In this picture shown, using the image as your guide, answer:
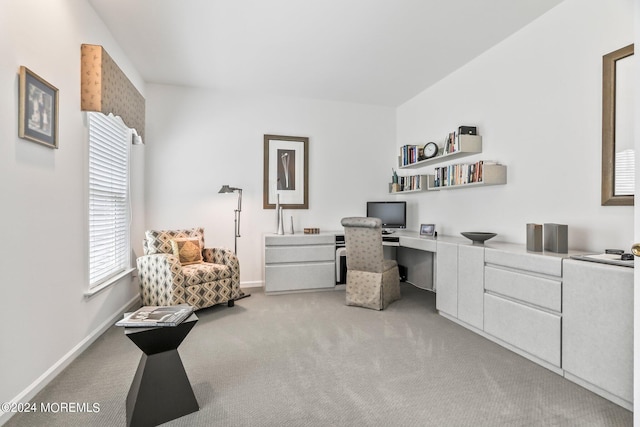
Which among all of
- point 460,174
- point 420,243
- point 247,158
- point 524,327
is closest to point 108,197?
point 247,158

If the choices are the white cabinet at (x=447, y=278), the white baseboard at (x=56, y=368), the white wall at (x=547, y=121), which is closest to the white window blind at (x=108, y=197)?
the white baseboard at (x=56, y=368)

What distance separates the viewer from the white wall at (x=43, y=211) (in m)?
1.76

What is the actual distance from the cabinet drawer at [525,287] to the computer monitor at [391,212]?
2.07m

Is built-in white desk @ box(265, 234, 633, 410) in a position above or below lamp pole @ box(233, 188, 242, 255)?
below

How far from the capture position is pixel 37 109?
2.01 metres

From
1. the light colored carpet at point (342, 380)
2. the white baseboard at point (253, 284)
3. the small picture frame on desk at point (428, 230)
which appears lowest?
the light colored carpet at point (342, 380)

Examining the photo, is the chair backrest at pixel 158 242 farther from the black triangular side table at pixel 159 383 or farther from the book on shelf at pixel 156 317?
the black triangular side table at pixel 159 383

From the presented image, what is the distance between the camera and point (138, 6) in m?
2.76

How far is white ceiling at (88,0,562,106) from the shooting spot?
2.77m

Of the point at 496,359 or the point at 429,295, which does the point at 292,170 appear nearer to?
the point at 429,295

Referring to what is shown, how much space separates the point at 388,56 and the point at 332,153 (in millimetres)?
1785

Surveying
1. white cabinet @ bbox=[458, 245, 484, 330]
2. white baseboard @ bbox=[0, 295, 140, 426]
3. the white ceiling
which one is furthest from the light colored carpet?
the white ceiling

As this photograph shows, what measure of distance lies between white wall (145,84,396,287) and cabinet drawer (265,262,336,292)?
615mm

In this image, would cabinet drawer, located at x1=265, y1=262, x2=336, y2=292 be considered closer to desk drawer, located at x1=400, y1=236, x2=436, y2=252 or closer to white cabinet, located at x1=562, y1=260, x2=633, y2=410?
desk drawer, located at x1=400, y1=236, x2=436, y2=252
